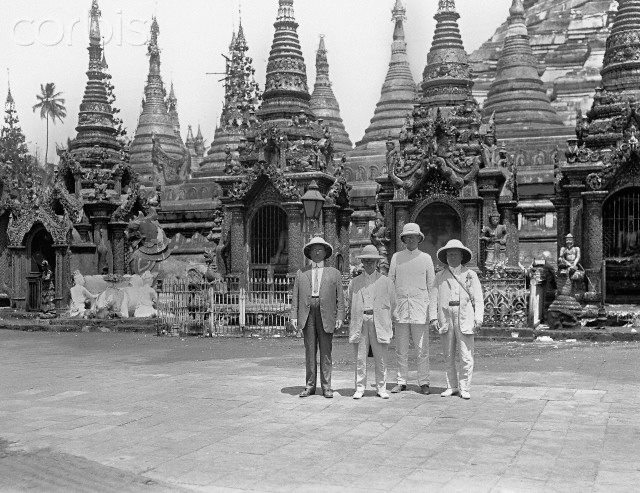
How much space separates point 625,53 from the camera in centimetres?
2336

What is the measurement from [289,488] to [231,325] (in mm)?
14666

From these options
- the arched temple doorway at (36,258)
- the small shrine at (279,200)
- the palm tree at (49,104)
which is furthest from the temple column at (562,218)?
the palm tree at (49,104)

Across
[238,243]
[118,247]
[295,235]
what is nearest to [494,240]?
[295,235]

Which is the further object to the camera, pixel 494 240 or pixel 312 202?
pixel 494 240

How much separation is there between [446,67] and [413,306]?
1717 centimetres

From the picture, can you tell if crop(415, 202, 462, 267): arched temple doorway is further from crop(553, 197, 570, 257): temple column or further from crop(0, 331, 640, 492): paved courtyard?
crop(0, 331, 640, 492): paved courtyard

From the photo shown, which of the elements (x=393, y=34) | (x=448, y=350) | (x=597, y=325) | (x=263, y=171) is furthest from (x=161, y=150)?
(x=448, y=350)

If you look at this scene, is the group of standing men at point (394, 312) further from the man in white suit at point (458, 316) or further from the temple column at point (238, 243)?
the temple column at point (238, 243)

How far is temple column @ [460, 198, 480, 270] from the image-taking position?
21906mm

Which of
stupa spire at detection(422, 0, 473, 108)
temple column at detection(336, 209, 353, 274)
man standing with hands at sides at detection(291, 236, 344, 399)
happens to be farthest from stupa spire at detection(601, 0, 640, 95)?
man standing with hands at sides at detection(291, 236, 344, 399)

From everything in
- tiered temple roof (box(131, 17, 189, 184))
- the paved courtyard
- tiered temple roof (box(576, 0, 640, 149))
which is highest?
tiered temple roof (box(131, 17, 189, 184))

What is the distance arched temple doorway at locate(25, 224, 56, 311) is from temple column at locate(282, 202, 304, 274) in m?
9.22

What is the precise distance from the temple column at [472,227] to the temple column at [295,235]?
13.8 ft

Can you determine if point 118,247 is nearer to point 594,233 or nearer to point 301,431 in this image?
point 594,233
